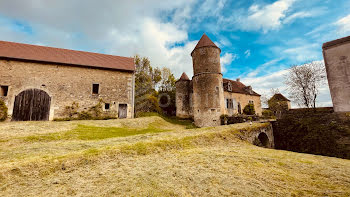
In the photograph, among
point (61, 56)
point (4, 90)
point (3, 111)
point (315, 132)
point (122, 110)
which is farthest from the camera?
point (122, 110)

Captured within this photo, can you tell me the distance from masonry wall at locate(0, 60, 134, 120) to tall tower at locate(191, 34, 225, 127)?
27.3 feet

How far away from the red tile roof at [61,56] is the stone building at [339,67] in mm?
15185

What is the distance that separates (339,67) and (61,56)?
1998cm

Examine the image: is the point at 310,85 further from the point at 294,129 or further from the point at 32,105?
the point at 32,105

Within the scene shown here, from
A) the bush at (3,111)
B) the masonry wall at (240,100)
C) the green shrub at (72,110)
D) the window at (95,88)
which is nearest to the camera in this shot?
the bush at (3,111)

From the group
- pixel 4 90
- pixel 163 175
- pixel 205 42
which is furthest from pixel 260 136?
pixel 4 90

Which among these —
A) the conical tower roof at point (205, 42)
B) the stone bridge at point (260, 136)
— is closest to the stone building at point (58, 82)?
the conical tower roof at point (205, 42)

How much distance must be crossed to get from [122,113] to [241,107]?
18.6m

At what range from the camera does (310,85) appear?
663 inches

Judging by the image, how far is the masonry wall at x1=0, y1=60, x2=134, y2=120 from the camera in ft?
40.2

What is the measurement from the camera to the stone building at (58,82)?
12.2 m

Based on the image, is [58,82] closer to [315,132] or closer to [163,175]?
[163,175]

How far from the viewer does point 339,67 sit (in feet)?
17.0

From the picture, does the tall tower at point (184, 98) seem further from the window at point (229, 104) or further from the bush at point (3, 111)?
the bush at point (3, 111)
